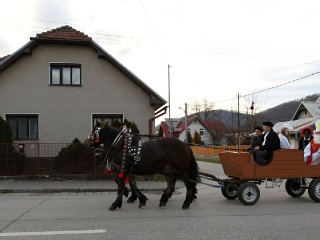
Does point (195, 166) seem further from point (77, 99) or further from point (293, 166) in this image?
point (77, 99)

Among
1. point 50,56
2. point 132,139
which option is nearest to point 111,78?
point 50,56

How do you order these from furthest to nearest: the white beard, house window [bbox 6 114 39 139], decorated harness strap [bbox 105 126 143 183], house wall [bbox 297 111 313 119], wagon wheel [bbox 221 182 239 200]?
house wall [bbox 297 111 313 119], house window [bbox 6 114 39 139], wagon wheel [bbox 221 182 239 200], the white beard, decorated harness strap [bbox 105 126 143 183]

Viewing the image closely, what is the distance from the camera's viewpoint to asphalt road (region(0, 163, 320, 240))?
580 centimetres

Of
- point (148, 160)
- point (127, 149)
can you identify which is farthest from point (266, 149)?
point (127, 149)

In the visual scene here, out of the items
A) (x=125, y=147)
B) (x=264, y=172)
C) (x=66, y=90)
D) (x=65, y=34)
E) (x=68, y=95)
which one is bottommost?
(x=264, y=172)

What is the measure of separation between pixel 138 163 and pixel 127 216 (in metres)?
1.31

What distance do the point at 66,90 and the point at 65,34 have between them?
2.55m

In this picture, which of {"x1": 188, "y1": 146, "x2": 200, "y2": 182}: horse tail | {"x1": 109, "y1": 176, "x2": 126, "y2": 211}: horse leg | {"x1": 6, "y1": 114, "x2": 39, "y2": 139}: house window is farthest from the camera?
{"x1": 6, "y1": 114, "x2": 39, "y2": 139}: house window

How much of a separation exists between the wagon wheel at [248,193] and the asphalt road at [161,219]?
15 centimetres

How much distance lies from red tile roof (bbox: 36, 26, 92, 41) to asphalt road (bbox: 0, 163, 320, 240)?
8785mm

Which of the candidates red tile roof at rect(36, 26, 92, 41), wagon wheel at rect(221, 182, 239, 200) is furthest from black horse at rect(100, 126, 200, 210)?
red tile roof at rect(36, 26, 92, 41)

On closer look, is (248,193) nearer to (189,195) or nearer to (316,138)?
(189,195)

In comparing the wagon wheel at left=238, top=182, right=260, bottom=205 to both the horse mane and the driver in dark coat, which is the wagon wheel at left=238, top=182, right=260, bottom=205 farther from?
the horse mane

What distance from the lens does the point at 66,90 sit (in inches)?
653
